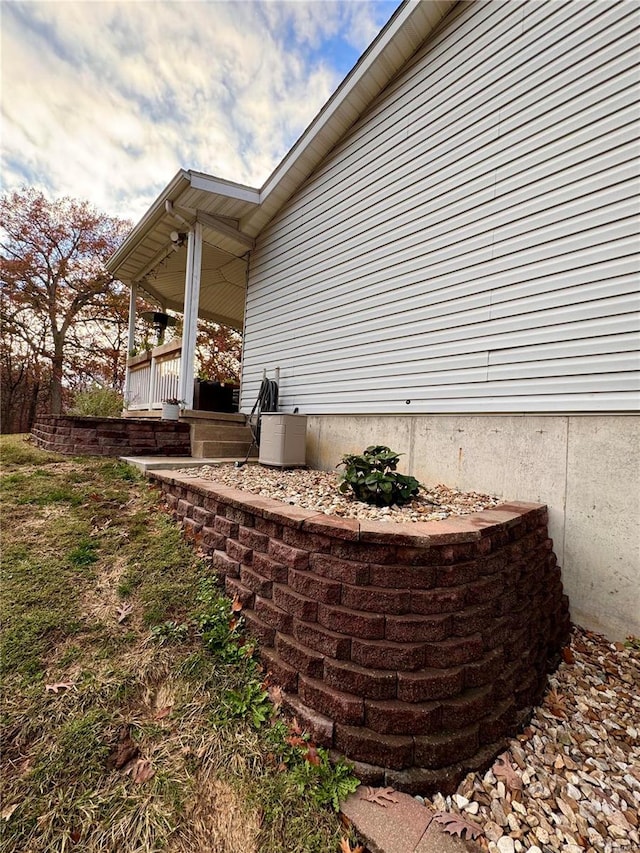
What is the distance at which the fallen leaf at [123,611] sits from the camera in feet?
6.84

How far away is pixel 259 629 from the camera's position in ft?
6.38

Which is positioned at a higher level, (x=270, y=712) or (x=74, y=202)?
(x=74, y=202)

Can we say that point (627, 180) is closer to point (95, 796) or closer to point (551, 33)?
point (551, 33)

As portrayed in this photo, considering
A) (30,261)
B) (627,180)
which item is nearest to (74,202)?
(30,261)

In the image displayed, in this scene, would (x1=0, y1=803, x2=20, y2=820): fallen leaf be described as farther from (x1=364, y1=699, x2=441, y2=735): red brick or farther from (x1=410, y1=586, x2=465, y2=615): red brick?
(x1=410, y1=586, x2=465, y2=615): red brick

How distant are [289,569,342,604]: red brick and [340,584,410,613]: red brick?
3.1 inches

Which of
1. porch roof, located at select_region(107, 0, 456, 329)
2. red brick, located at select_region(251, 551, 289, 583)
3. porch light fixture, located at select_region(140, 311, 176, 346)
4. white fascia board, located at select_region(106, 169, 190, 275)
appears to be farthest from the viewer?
porch light fixture, located at select_region(140, 311, 176, 346)

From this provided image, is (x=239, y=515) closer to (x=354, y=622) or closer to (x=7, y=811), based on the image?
(x=354, y=622)

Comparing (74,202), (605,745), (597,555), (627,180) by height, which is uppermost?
(74,202)

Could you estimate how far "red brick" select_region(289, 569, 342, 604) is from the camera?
1.64 m

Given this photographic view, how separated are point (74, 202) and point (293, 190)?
9.35 metres

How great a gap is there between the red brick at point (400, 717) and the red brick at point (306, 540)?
0.63 meters

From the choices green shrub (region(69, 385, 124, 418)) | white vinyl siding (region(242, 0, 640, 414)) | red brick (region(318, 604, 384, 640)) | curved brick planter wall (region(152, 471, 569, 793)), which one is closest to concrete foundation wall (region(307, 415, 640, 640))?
white vinyl siding (region(242, 0, 640, 414))

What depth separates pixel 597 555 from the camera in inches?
95.2
